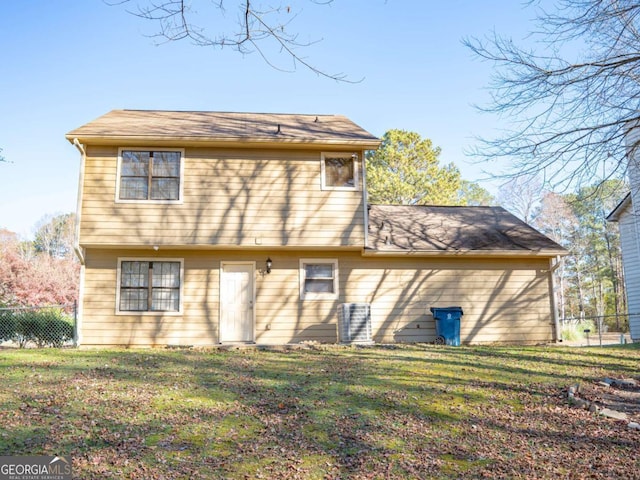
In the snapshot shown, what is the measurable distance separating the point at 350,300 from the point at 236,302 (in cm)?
282

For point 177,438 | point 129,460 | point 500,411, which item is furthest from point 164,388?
point 500,411

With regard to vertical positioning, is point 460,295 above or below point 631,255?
below

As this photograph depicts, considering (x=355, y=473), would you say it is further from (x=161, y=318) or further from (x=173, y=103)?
(x=173, y=103)

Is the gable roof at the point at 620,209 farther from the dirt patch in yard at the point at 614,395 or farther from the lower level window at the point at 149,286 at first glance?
the lower level window at the point at 149,286

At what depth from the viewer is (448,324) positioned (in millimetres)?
12477

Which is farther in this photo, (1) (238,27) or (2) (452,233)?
(2) (452,233)

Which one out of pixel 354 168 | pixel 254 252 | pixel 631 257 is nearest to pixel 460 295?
pixel 354 168

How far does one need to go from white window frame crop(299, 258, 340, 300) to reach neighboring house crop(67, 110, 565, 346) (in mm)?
25

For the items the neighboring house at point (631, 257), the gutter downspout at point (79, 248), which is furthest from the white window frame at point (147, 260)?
the neighboring house at point (631, 257)

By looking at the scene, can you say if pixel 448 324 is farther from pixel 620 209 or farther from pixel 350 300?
pixel 620 209

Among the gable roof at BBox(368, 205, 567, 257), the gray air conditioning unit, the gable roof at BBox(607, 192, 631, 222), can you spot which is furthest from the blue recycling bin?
the gable roof at BBox(607, 192, 631, 222)

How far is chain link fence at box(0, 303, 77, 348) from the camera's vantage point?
12.6m

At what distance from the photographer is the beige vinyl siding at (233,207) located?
11.8 meters

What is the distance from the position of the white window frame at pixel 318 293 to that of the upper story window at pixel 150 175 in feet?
11.3
